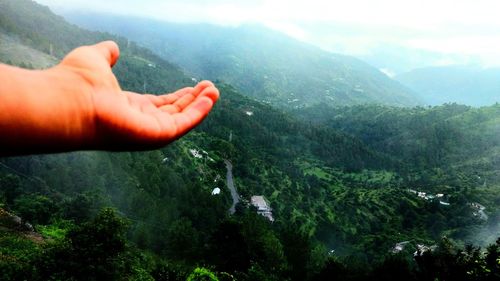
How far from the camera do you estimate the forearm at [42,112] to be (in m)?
2.43

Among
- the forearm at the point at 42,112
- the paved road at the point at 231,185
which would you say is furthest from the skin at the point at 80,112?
the paved road at the point at 231,185

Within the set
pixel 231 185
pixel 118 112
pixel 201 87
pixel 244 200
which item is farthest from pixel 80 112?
pixel 231 185

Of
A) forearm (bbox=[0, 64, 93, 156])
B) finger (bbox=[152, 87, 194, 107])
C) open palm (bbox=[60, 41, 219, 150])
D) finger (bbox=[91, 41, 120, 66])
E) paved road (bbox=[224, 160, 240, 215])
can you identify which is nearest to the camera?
forearm (bbox=[0, 64, 93, 156])

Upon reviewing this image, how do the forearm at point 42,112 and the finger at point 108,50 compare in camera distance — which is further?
the finger at point 108,50

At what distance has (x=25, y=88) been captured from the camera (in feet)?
8.32

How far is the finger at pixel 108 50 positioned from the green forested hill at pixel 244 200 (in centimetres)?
1590

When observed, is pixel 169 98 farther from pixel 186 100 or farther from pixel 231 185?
pixel 231 185

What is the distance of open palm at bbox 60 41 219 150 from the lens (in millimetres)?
2977

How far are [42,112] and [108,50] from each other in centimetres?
115

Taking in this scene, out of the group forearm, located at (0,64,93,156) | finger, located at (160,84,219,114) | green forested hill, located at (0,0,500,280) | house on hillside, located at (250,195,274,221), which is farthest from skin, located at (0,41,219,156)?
house on hillside, located at (250,195,274,221)

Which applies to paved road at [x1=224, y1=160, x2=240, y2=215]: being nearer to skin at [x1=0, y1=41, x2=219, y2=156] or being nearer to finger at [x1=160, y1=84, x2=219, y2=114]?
finger at [x1=160, y1=84, x2=219, y2=114]

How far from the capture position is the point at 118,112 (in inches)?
118

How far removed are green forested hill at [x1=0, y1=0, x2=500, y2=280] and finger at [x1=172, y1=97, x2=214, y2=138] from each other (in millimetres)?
15605

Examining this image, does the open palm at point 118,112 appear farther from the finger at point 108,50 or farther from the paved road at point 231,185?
the paved road at point 231,185
